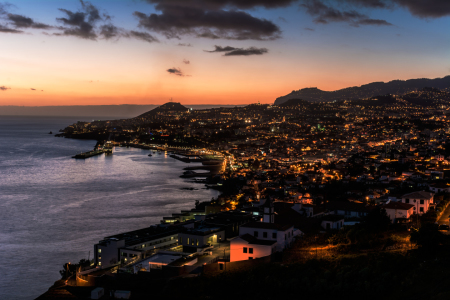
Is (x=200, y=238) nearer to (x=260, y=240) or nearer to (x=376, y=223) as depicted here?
(x=260, y=240)

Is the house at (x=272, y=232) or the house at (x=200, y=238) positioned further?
the house at (x=200, y=238)

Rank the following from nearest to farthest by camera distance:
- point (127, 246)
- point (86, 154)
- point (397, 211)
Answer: point (127, 246) < point (397, 211) < point (86, 154)

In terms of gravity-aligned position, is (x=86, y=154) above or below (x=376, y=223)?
below

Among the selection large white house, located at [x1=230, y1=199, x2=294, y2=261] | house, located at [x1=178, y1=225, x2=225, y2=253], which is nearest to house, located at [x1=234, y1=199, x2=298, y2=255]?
large white house, located at [x1=230, y1=199, x2=294, y2=261]

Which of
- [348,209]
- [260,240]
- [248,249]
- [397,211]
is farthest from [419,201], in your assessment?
[248,249]

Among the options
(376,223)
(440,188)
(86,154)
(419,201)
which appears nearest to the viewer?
(376,223)

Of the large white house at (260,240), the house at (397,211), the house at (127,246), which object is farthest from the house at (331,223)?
the house at (127,246)

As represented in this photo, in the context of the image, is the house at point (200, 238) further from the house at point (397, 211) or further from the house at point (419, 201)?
the house at point (419, 201)
